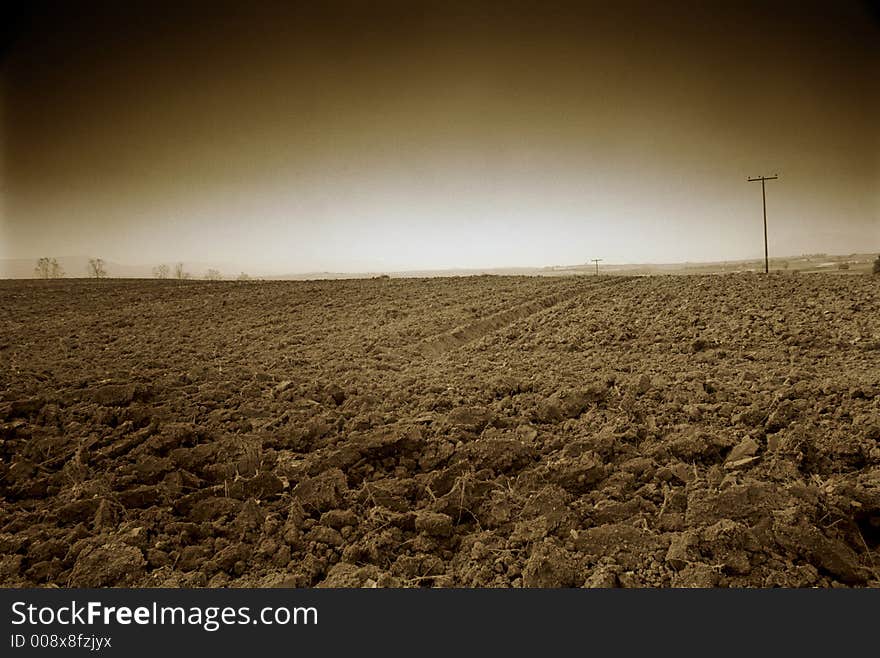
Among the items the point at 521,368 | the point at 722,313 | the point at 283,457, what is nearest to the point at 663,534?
the point at 283,457

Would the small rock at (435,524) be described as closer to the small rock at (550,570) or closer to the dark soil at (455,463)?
the dark soil at (455,463)

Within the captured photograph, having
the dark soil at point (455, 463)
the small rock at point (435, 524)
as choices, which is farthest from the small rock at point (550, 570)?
the small rock at point (435, 524)

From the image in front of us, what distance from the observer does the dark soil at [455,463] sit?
2494mm

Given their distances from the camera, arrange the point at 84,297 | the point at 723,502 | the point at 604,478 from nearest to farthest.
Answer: the point at 723,502 < the point at 604,478 < the point at 84,297

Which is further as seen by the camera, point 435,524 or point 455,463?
point 455,463

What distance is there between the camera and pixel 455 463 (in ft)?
10.7

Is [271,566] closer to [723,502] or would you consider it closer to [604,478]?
[604,478]

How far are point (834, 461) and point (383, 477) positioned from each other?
9.13 feet

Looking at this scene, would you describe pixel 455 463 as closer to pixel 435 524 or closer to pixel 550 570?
pixel 435 524

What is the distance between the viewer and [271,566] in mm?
2541

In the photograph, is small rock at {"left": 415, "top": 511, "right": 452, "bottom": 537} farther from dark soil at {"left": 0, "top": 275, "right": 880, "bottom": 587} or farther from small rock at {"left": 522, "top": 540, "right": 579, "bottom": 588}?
small rock at {"left": 522, "top": 540, "right": 579, "bottom": 588}

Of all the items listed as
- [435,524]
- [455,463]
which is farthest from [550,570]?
[455,463]

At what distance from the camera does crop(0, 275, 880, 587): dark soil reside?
2494 millimetres

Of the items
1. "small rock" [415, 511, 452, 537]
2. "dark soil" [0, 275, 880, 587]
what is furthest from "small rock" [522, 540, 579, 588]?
"small rock" [415, 511, 452, 537]
